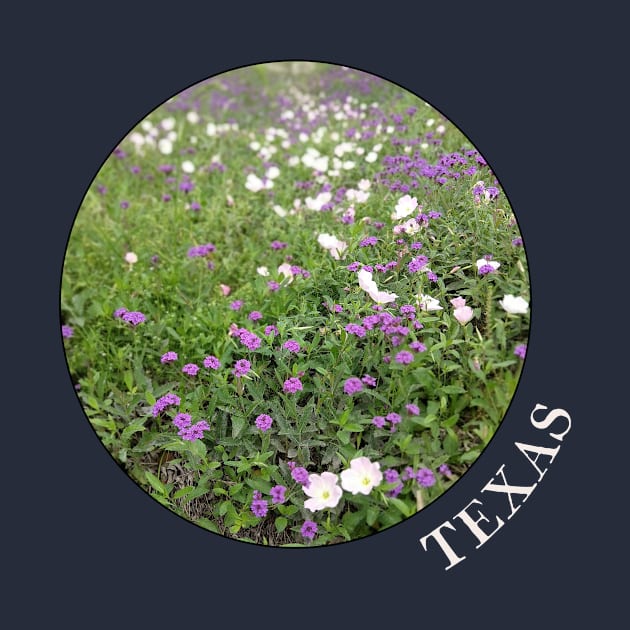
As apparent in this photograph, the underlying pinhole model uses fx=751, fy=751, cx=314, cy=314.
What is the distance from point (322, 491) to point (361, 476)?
0.18m

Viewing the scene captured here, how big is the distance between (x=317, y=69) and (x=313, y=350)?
2.59 m

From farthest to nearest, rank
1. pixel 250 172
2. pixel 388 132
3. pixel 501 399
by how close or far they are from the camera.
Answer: pixel 250 172 < pixel 388 132 < pixel 501 399

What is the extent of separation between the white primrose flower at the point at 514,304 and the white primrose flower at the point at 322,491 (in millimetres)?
1005

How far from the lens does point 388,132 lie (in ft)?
14.2

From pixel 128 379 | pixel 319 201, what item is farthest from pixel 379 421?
pixel 319 201

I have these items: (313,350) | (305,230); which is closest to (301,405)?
(313,350)

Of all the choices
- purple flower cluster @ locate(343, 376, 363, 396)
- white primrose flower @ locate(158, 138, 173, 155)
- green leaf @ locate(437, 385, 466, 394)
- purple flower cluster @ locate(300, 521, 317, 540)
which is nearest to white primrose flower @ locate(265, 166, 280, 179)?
white primrose flower @ locate(158, 138, 173, 155)

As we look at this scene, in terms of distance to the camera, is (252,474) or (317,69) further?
(317,69)

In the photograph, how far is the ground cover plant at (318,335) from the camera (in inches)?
124

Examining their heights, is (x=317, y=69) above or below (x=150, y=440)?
above

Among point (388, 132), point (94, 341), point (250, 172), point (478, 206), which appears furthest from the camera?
point (250, 172)

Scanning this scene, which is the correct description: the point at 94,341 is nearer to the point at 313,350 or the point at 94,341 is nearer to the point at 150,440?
the point at 150,440

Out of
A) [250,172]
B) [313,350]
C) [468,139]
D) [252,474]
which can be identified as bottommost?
[252,474]

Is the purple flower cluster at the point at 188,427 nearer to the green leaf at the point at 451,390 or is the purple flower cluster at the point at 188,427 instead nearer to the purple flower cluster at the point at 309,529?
the purple flower cluster at the point at 309,529
